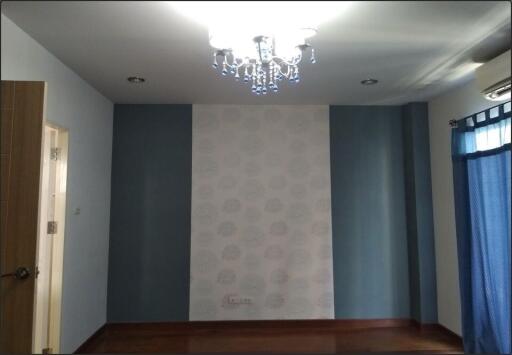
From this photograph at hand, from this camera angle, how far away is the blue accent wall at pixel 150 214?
3703 mm

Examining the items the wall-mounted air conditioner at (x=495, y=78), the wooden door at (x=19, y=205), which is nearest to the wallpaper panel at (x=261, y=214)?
the wall-mounted air conditioner at (x=495, y=78)

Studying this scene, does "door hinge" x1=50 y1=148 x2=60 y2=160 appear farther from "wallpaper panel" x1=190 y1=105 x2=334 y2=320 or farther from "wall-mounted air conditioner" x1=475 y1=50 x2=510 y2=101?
"wall-mounted air conditioner" x1=475 y1=50 x2=510 y2=101

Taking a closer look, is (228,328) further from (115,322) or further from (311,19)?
(311,19)

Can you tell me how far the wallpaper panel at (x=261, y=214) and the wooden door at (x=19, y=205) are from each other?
196cm

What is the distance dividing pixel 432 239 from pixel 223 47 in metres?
3.04

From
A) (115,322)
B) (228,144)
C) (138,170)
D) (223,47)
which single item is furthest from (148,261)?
(223,47)

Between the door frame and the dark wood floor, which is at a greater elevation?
the door frame

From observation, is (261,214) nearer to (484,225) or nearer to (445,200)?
(445,200)

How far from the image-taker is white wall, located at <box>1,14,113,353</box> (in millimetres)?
2504

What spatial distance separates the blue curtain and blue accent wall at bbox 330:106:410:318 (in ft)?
2.66

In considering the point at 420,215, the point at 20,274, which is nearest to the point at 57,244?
the point at 20,274

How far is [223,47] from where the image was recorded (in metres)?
2.07

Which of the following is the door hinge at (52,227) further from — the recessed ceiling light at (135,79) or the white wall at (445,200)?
the white wall at (445,200)

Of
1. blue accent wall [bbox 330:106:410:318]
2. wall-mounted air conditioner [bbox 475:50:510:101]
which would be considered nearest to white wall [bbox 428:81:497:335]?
blue accent wall [bbox 330:106:410:318]
